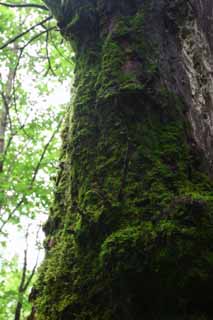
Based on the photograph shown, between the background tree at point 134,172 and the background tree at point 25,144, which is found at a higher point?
the background tree at point 25,144

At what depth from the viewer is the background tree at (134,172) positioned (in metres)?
1.31

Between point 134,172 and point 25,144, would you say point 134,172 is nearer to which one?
point 134,172

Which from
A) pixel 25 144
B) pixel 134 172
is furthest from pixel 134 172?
pixel 25 144

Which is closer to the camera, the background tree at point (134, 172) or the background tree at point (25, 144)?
the background tree at point (134, 172)

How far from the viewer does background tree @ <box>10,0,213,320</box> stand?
1.31 m

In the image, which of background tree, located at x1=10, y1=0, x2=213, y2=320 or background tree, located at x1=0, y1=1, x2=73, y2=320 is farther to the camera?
background tree, located at x1=0, y1=1, x2=73, y2=320

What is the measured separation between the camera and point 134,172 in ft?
5.35

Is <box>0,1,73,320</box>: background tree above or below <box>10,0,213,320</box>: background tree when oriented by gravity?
above

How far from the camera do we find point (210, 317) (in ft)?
4.12

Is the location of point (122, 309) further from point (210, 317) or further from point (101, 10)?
point (101, 10)

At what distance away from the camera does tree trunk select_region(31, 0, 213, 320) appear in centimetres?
131

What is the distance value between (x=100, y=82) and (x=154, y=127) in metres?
0.48

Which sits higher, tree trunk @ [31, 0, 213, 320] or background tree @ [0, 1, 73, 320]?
background tree @ [0, 1, 73, 320]

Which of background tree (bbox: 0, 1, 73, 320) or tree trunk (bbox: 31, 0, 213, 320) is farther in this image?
background tree (bbox: 0, 1, 73, 320)
